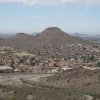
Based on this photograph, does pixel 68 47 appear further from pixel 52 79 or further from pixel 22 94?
pixel 22 94

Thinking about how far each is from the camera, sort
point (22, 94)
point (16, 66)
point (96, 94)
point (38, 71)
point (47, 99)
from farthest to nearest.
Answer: point (16, 66) → point (38, 71) → point (96, 94) → point (22, 94) → point (47, 99)

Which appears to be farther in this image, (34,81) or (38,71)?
(38,71)

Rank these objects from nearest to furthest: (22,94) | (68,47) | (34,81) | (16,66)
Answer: (22,94) < (34,81) < (16,66) < (68,47)

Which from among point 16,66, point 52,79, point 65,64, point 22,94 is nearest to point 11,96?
point 22,94

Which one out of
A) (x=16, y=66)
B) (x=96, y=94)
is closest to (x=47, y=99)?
(x=96, y=94)

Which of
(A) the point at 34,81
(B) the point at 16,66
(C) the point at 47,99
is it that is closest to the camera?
(C) the point at 47,99

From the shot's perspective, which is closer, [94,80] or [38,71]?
[94,80]

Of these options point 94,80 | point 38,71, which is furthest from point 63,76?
point 38,71

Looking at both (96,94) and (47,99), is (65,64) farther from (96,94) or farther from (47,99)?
(47,99)

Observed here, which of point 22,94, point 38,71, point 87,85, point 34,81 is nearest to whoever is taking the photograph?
point 22,94
